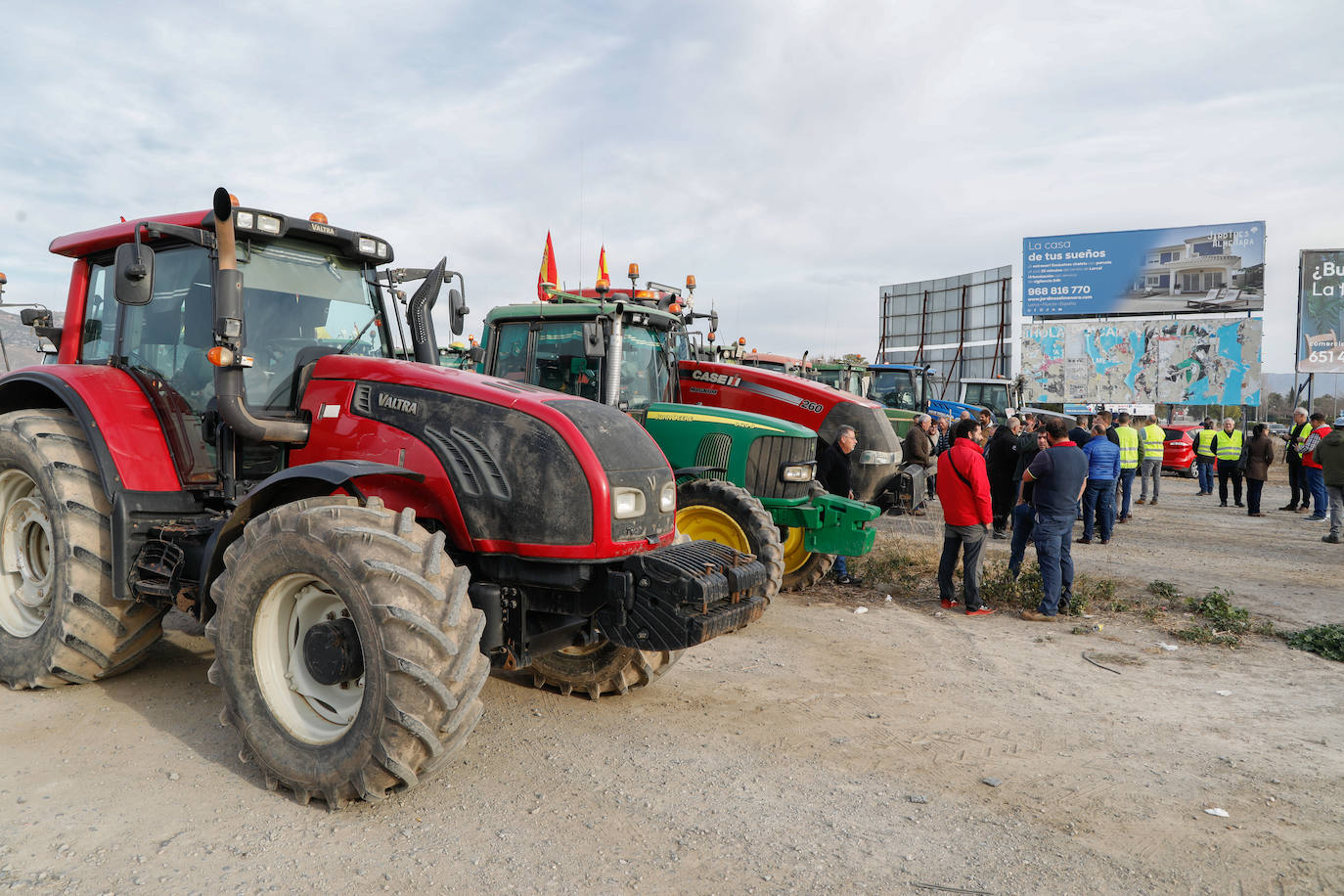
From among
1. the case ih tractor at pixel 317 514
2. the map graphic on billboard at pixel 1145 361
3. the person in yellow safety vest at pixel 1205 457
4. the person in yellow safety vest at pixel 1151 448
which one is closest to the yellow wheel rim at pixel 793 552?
the case ih tractor at pixel 317 514

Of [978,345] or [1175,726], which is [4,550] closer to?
[1175,726]

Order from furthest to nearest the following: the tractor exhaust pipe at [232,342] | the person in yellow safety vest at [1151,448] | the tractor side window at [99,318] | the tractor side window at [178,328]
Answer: the person in yellow safety vest at [1151,448], the tractor side window at [99,318], the tractor side window at [178,328], the tractor exhaust pipe at [232,342]

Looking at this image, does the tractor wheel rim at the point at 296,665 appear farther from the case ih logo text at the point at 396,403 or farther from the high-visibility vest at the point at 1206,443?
the high-visibility vest at the point at 1206,443

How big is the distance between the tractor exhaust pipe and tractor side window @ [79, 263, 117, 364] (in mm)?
1471

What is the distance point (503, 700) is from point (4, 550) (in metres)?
3.15

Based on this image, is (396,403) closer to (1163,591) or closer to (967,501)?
(967,501)

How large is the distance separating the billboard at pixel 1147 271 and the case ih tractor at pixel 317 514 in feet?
115

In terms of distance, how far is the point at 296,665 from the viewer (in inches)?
146

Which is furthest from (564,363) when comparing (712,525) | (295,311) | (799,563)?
(799,563)

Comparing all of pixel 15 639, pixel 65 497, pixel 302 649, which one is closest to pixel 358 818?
pixel 302 649

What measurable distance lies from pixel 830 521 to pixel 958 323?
30.8m

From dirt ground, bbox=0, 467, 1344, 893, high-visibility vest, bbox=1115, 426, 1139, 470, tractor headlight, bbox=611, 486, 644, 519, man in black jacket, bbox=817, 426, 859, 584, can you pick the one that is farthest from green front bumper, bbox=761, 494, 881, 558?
high-visibility vest, bbox=1115, 426, 1139, 470

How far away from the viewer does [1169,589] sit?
8250 mm

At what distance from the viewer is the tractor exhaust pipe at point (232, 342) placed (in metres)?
3.83
